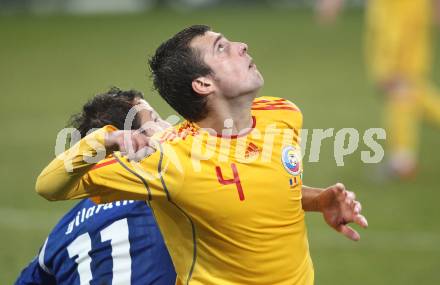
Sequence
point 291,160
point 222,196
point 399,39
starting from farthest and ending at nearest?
point 399,39
point 291,160
point 222,196

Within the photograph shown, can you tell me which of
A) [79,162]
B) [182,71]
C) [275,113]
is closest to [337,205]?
[275,113]

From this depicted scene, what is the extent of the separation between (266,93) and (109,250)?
10192 millimetres

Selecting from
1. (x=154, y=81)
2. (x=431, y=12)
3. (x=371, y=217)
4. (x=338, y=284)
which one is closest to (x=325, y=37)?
(x=431, y=12)

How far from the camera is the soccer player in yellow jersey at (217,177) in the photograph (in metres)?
4.12

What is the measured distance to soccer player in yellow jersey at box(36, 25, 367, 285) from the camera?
412 centimetres

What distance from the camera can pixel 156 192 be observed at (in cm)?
410

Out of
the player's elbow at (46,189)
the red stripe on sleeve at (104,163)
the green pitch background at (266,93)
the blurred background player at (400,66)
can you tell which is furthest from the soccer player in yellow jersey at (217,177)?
the blurred background player at (400,66)

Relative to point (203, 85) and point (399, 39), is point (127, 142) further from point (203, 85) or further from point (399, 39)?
point (399, 39)

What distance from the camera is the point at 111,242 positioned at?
15.6 feet

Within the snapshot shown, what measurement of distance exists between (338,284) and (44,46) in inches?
548

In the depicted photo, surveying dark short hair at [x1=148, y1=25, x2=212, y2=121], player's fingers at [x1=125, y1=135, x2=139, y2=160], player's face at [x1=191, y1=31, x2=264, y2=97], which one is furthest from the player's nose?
player's fingers at [x1=125, y1=135, x2=139, y2=160]

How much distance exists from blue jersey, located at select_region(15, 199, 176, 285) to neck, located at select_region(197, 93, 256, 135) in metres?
0.65

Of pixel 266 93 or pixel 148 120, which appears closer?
pixel 148 120

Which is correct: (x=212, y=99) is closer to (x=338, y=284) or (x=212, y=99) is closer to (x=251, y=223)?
(x=251, y=223)
